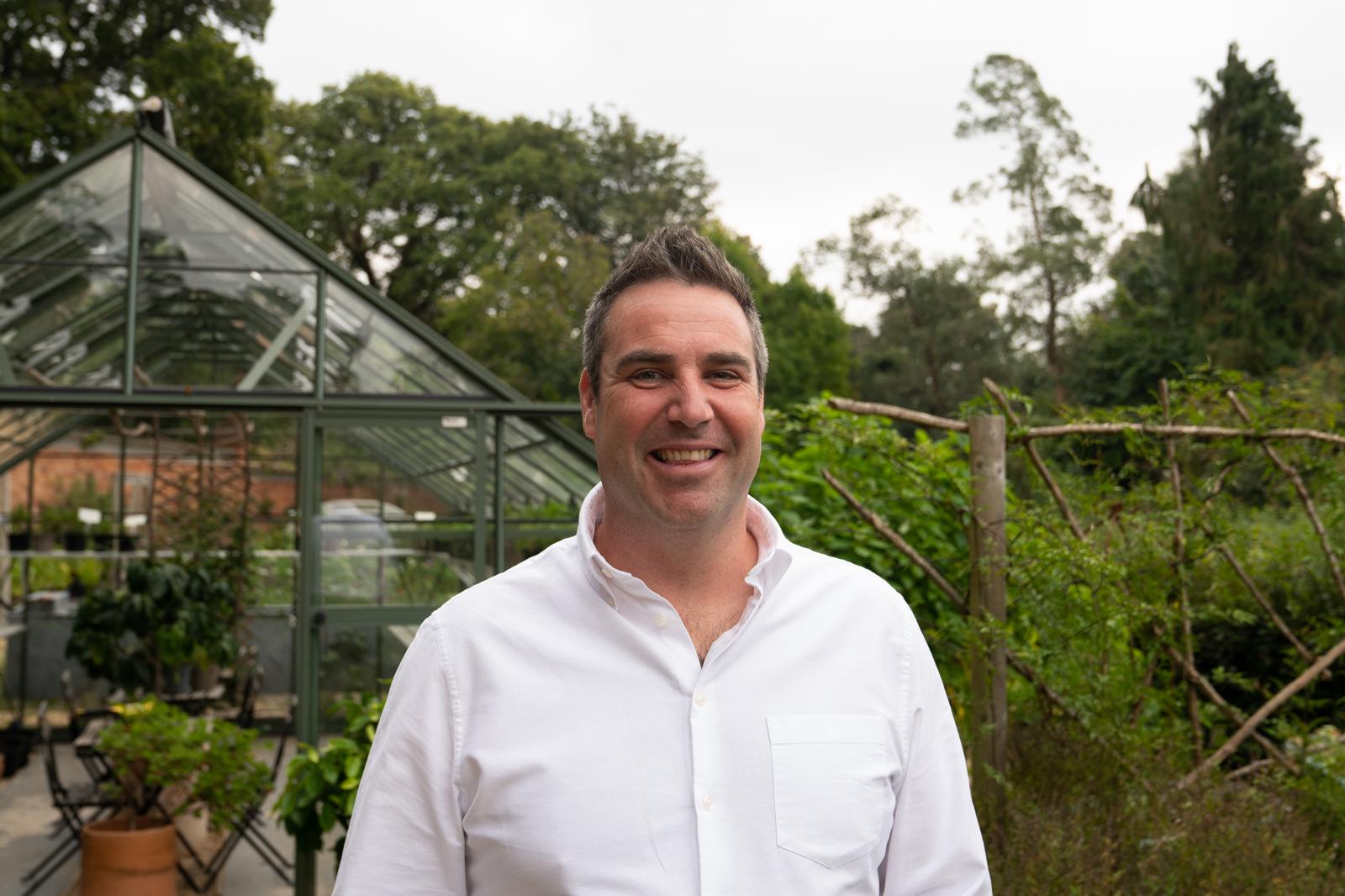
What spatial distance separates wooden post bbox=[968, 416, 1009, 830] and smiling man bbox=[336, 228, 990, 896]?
2.16m

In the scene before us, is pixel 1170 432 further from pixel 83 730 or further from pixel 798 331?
pixel 798 331

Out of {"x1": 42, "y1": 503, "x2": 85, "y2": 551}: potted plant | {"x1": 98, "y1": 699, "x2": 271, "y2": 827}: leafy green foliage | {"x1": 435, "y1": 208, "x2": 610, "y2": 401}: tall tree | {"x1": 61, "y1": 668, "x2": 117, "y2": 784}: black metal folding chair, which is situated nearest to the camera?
{"x1": 98, "y1": 699, "x2": 271, "y2": 827}: leafy green foliage

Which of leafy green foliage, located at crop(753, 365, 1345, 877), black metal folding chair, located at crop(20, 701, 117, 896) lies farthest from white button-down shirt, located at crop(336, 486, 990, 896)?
black metal folding chair, located at crop(20, 701, 117, 896)

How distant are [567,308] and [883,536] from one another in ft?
62.8

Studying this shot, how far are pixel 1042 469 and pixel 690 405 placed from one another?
9.25ft

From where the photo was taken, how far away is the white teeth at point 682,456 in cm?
146

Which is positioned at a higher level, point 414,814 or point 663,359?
point 663,359

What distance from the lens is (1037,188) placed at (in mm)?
28719

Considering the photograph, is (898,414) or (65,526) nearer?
(898,414)

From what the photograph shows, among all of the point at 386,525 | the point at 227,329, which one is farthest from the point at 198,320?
the point at 386,525

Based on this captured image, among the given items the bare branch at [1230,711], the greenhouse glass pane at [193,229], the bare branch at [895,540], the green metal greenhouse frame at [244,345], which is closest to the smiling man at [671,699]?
the bare branch at [895,540]

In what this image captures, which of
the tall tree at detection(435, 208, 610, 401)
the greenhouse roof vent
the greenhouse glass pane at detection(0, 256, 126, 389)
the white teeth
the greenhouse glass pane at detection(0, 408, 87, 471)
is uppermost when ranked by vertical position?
the tall tree at detection(435, 208, 610, 401)

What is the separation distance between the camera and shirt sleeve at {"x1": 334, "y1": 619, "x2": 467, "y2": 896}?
1.36 m

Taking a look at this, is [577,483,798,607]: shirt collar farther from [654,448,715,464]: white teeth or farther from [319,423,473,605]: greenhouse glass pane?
[319,423,473,605]: greenhouse glass pane
